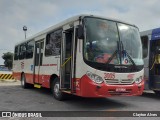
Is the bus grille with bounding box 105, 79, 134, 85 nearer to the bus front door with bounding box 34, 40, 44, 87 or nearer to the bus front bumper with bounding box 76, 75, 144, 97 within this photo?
the bus front bumper with bounding box 76, 75, 144, 97

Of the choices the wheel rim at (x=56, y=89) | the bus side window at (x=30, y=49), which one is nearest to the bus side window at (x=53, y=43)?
the wheel rim at (x=56, y=89)

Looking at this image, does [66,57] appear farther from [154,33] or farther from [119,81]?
[154,33]

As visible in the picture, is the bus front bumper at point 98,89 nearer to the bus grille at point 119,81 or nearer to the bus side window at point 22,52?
the bus grille at point 119,81

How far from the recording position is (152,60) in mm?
12078

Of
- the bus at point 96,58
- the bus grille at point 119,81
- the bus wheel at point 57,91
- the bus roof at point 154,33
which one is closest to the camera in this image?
the bus at point 96,58

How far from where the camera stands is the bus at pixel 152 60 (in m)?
11.9

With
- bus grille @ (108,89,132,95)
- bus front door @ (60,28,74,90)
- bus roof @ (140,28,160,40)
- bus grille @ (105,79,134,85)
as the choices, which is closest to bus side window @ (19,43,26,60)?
bus front door @ (60,28,74,90)

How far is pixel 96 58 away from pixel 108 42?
79 centimetres

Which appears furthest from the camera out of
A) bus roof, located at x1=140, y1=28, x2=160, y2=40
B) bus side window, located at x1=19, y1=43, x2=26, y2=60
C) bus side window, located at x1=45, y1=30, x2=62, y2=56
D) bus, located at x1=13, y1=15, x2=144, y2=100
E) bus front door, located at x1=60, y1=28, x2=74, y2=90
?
bus side window, located at x1=19, y1=43, x2=26, y2=60

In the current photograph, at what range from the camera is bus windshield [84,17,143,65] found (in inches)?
332

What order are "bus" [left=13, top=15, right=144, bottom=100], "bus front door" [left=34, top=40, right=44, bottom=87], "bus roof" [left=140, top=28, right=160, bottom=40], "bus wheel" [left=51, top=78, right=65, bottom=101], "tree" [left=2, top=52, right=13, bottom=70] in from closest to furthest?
1. "bus" [left=13, top=15, right=144, bottom=100]
2. "bus wheel" [left=51, top=78, right=65, bottom=101]
3. "bus roof" [left=140, top=28, right=160, bottom=40]
4. "bus front door" [left=34, top=40, right=44, bottom=87]
5. "tree" [left=2, top=52, right=13, bottom=70]

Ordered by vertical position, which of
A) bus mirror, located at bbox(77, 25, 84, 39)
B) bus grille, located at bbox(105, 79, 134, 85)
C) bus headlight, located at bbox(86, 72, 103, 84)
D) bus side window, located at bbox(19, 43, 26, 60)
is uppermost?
bus mirror, located at bbox(77, 25, 84, 39)

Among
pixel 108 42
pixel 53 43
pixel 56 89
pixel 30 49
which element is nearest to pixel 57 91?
pixel 56 89

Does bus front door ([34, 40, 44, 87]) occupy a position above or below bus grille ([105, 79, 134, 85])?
above
